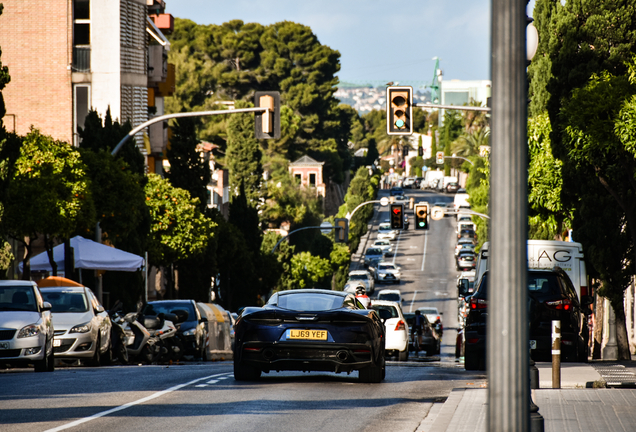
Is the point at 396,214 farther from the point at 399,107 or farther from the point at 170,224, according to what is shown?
the point at 399,107

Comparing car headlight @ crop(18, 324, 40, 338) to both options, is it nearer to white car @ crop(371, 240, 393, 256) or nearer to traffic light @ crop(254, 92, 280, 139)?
traffic light @ crop(254, 92, 280, 139)

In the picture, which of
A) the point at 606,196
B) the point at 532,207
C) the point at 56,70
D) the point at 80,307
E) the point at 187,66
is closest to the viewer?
the point at 80,307

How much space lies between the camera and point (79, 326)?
1970 cm

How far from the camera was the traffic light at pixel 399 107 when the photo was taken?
22.9m

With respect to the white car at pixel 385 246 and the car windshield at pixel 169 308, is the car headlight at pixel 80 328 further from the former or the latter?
the white car at pixel 385 246

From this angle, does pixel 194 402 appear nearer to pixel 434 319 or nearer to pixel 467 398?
pixel 467 398

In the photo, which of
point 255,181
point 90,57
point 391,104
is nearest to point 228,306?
point 90,57

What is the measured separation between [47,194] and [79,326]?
7613mm

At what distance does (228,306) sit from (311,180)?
62721 millimetres

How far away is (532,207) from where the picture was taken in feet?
107

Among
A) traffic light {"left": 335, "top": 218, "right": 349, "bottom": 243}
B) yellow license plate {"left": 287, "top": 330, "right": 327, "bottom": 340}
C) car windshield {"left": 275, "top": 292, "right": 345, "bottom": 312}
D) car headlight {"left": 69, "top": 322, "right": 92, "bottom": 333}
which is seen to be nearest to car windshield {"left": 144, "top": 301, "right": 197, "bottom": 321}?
car headlight {"left": 69, "top": 322, "right": 92, "bottom": 333}

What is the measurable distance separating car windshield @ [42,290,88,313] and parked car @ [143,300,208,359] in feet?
13.6

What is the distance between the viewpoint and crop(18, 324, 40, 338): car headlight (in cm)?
1683

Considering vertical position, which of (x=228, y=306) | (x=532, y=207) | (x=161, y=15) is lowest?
(x=228, y=306)
